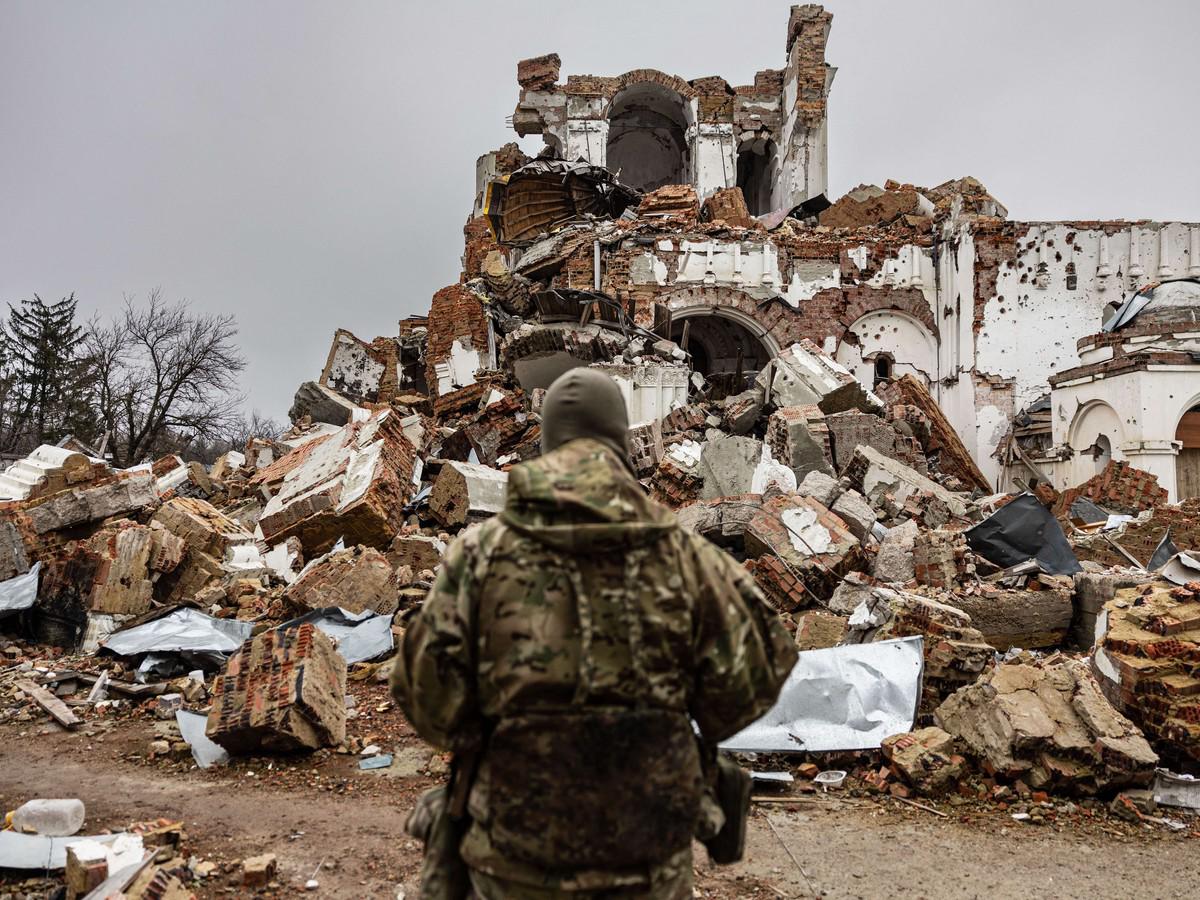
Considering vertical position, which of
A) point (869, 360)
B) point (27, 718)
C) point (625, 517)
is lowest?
point (27, 718)

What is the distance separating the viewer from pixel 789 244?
16.8 metres

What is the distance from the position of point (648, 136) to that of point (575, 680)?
2934 cm

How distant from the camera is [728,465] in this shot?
9.59m

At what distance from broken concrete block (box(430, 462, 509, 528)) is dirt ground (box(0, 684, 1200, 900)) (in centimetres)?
419

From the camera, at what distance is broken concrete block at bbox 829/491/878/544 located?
8.15 metres

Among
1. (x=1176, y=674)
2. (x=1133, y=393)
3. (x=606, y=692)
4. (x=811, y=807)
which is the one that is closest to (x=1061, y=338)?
(x=1133, y=393)

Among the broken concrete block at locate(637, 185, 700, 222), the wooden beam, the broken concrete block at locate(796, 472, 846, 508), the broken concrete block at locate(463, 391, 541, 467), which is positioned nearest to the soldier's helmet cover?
the wooden beam

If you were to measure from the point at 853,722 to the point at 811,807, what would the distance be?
2.34ft

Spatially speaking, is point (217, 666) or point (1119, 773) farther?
point (217, 666)

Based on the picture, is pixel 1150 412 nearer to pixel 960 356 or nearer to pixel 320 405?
pixel 960 356

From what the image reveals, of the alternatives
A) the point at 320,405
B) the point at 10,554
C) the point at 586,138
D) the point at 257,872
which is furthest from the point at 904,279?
the point at 257,872

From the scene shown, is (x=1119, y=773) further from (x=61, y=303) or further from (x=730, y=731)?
(x=61, y=303)

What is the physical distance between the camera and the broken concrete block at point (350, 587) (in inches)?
258

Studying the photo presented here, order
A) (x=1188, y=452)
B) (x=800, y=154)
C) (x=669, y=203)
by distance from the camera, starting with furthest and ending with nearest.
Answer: (x=800, y=154) → (x=669, y=203) → (x=1188, y=452)
